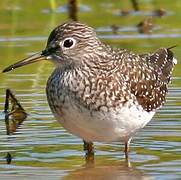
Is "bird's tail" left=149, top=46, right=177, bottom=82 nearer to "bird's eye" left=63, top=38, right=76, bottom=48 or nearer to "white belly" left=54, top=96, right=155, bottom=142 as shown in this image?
"white belly" left=54, top=96, right=155, bottom=142

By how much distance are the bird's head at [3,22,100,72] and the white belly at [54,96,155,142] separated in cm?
59

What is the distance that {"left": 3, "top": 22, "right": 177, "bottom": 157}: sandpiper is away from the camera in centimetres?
1053

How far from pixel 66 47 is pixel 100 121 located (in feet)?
3.23

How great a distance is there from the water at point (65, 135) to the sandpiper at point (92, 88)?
1.16 feet

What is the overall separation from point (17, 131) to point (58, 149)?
3.23 feet

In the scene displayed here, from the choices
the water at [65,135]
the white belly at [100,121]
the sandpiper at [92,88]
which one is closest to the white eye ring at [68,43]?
the sandpiper at [92,88]

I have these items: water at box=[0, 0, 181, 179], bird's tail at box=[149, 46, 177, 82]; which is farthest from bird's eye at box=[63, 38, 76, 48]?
bird's tail at box=[149, 46, 177, 82]

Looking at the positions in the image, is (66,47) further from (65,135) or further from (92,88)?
(65,135)

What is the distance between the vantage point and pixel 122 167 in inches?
430

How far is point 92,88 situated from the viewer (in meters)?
10.6

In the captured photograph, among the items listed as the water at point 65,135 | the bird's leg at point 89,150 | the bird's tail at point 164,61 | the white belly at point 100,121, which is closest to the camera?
the white belly at point 100,121

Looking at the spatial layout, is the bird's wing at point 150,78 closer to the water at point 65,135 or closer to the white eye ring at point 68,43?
the water at point 65,135

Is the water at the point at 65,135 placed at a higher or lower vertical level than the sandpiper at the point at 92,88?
lower

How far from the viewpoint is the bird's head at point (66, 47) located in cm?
1087
